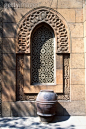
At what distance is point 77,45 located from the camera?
6.08 m

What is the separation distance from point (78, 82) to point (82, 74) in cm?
36

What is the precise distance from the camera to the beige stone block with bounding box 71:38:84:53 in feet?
19.9

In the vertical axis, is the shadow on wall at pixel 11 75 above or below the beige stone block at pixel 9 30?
below

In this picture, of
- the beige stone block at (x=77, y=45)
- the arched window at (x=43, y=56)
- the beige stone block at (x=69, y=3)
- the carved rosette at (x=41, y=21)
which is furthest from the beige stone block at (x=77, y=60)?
the beige stone block at (x=69, y=3)

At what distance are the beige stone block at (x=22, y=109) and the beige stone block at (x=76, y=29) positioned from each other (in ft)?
10.9

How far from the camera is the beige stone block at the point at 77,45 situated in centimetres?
607

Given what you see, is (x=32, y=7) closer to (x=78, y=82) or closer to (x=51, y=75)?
(x=51, y=75)

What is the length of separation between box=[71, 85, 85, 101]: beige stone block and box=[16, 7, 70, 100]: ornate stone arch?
0.69 ft

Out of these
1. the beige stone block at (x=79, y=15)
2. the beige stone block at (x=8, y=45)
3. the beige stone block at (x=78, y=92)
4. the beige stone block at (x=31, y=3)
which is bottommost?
the beige stone block at (x=78, y=92)

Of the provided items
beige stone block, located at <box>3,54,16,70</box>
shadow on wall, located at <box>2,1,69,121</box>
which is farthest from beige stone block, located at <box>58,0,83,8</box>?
beige stone block, located at <box>3,54,16,70</box>

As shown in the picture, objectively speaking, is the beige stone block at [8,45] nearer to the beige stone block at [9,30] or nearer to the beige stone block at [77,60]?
the beige stone block at [9,30]

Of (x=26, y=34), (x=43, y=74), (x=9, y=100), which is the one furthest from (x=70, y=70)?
(x=9, y=100)

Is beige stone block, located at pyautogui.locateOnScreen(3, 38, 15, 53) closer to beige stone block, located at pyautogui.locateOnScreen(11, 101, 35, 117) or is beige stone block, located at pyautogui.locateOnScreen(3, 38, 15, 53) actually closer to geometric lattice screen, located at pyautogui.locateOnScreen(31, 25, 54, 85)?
geometric lattice screen, located at pyautogui.locateOnScreen(31, 25, 54, 85)

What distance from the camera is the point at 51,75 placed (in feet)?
20.4
